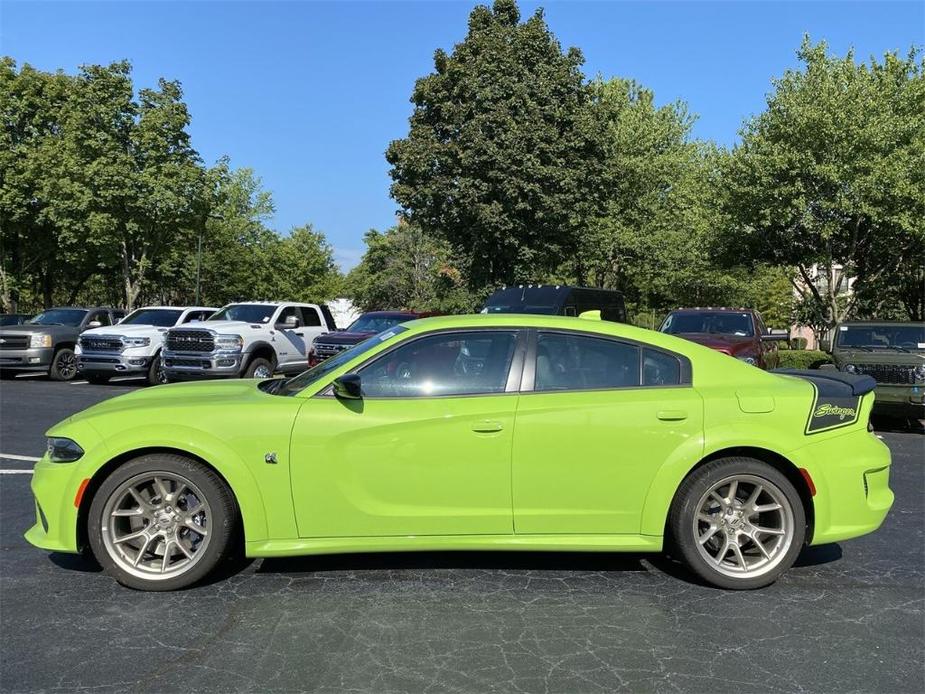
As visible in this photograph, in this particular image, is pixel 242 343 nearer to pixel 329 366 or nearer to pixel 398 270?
pixel 329 366

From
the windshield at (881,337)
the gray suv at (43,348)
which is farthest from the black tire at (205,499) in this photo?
the gray suv at (43,348)

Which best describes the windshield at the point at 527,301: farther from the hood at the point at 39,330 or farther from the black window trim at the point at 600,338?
the hood at the point at 39,330

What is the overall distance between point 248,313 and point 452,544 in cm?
1274

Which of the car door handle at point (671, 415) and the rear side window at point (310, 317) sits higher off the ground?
the rear side window at point (310, 317)

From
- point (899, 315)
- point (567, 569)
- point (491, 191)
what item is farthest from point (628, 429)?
point (899, 315)

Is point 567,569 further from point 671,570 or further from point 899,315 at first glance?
point 899,315

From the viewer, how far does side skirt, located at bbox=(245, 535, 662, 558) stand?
157 inches

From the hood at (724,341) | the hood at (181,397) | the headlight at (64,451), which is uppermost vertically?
the hood at (181,397)

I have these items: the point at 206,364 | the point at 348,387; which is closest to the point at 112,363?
the point at 206,364

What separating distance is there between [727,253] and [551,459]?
63.9ft

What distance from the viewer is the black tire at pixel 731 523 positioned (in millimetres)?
4105

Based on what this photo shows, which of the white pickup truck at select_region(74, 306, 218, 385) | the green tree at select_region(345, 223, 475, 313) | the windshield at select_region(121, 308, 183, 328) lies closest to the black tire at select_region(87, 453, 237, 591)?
the white pickup truck at select_region(74, 306, 218, 385)

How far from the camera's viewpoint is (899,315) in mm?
29391

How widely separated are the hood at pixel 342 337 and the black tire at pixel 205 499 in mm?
11098
